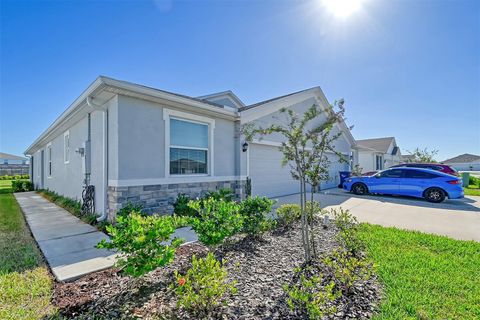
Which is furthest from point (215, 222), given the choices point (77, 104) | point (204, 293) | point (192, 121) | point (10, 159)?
point (10, 159)

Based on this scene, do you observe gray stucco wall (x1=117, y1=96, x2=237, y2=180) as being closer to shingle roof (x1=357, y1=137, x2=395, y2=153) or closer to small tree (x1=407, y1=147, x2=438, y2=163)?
shingle roof (x1=357, y1=137, x2=395, y2=153)

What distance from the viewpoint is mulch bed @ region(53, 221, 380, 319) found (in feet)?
7.60

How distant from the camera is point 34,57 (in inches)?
320

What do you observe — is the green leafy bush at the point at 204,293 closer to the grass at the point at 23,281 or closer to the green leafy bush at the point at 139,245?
the green leafy bush at the point at 139,245

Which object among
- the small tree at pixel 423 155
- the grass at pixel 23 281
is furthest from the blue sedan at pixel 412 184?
the small tree at pixel 423 155

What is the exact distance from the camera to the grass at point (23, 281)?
238cm

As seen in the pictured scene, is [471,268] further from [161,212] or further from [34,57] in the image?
[34,57]

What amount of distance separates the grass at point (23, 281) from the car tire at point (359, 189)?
12.6m

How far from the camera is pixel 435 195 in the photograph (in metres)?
9.73

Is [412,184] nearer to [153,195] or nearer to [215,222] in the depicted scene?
[215,222]

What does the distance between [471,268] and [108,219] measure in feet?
24.4

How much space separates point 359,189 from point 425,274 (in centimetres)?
932

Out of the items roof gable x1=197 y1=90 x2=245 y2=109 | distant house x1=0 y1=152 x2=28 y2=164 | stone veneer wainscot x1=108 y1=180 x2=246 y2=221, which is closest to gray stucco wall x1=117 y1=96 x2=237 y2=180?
stone veneer wainscot x1=108 y1=180 x2=246 y2=221

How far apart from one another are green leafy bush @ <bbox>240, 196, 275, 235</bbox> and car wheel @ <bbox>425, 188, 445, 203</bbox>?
30.6 ft
